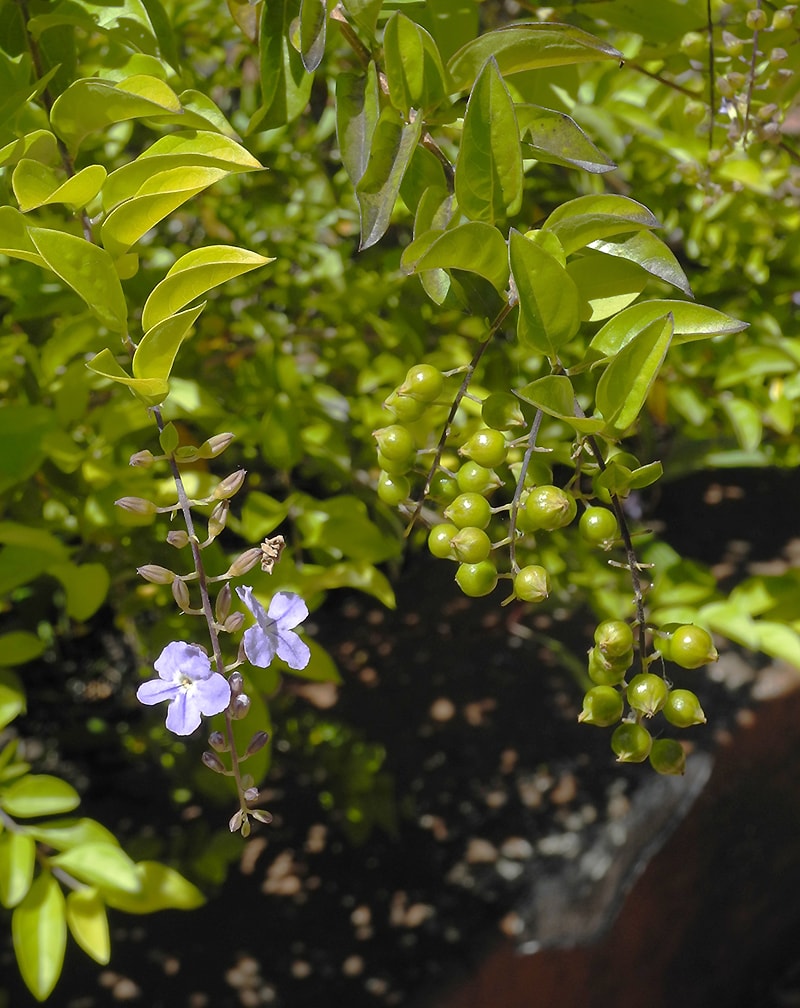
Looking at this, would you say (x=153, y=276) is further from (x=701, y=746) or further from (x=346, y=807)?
(x=701, y=746)

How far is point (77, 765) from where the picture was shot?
1.47 m

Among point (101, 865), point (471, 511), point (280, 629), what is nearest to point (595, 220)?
point (471, 511)

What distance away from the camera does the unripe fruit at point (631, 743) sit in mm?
469

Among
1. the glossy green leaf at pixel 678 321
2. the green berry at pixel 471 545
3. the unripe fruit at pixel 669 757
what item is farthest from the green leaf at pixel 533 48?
the unripe fruit at pixel 669 757

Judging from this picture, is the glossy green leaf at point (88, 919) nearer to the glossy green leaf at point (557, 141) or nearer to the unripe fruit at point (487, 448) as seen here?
the unripe fruit at point (487, 448)

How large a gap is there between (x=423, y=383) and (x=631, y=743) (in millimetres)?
212

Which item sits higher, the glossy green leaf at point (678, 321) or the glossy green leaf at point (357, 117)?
the glossy green leaf at point (357, 117)

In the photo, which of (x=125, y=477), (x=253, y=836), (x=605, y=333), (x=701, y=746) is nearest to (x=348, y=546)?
(x=125, y=477)

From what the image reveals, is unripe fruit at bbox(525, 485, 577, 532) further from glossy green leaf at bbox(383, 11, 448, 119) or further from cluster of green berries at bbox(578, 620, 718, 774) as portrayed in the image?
glossy green leaf at bbox(383, 11, 448, 119)

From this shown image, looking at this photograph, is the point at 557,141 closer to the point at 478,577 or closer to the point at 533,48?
the point at 533,48

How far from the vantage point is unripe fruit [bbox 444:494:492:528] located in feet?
1.53

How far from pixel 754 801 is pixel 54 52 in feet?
5.05

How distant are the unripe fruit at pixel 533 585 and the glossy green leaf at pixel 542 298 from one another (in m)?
0.10

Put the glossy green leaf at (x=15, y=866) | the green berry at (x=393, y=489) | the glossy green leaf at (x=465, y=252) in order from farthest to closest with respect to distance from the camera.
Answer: the glossy green leaf at (x=15, y=866) < the green berry at (x=393, y=489) < the glossy green leaf at (x=465, y=252)
